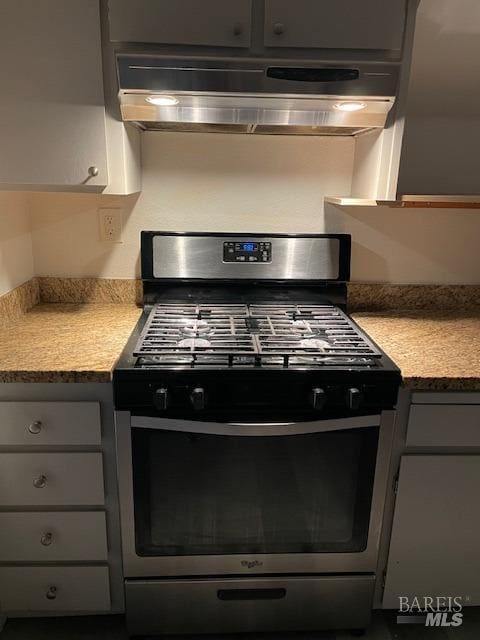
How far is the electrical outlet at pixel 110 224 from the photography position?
5.49 ft

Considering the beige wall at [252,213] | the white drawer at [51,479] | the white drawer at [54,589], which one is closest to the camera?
the white drawer at [51,479]

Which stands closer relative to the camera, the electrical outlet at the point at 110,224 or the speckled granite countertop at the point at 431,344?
the speckled granite countertop at the point at 431,344

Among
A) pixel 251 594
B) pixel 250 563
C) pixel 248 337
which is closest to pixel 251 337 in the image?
pixel 248 337

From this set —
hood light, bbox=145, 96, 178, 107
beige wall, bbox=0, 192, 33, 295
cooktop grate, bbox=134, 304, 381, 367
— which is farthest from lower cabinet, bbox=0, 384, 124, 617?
hood light, bbox=145, 96, 178, 107

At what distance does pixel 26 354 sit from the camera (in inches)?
49.4

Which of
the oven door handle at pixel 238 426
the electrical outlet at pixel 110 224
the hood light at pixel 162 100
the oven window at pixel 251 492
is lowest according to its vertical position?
the oven window at pixel 251 492

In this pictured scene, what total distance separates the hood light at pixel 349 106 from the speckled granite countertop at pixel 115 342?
26.8 inches

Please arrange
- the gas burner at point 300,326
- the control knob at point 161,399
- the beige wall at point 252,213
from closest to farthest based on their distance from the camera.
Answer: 1. the control knob at point 161,399
2. the gas burner at point 300,326
3. the beige wall at point 252,213

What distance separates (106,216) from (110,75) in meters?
0.54

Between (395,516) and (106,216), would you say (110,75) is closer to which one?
(106,216)

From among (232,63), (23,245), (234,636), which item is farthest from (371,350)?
(23,245)
